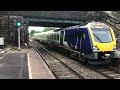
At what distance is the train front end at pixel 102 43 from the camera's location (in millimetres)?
16547

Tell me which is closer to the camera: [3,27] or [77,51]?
[77,51]

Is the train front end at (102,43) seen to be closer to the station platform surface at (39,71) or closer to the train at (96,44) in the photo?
the train at (96,44)

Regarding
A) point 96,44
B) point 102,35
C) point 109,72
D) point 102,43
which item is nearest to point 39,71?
point 109,72

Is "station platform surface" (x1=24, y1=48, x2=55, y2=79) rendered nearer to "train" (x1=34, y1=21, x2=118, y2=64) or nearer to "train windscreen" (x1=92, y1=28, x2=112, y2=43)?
"train" (x1=34, y1=21, x2=118, y2=64)

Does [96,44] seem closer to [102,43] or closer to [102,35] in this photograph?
[102,43]

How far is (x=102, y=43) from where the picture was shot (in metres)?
16.8

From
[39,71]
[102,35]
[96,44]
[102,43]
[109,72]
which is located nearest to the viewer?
[39,71]

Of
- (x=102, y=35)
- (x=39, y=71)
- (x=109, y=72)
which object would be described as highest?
(x=102, y=35)

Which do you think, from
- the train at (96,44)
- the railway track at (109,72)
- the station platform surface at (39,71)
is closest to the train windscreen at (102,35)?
the train at (96,44)

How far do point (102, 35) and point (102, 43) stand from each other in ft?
2.52
